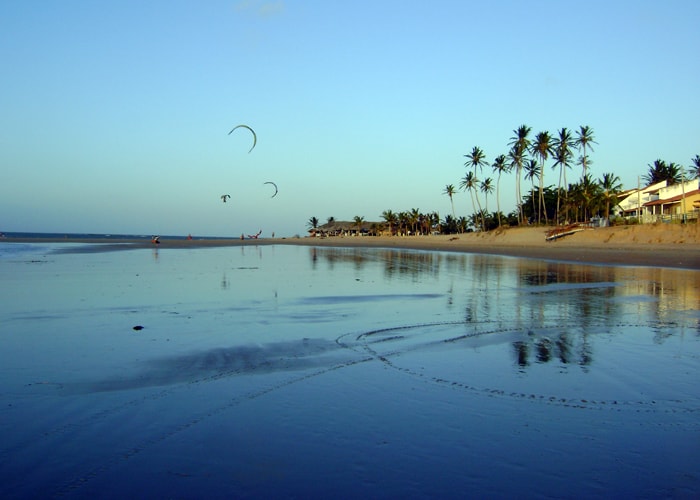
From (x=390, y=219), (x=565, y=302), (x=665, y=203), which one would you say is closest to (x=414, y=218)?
(x=390, y=219)

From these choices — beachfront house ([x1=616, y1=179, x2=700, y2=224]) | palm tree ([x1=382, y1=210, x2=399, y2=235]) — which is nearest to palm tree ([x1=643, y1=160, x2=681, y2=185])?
beachfront house ([x1=616, y1=179, x2=700, y2=224])

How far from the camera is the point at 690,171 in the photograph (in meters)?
84.4

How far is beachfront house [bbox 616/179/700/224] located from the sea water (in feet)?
156

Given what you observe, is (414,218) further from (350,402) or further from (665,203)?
(350,402)

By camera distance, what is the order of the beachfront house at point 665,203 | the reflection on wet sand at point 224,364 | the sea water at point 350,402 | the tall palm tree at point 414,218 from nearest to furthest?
1. the sea water at point 350,402
2. the reflection on wet sand at point 224,364
3. the beachfront house at point 665,203
4. the tall palm tree at point 414,218

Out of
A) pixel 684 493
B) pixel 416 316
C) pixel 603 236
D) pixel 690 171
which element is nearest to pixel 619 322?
pixel 416 316

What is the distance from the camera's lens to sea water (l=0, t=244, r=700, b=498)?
4.62 metres

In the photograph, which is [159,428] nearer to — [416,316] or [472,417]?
[472,417]

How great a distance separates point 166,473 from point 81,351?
528 centimetres

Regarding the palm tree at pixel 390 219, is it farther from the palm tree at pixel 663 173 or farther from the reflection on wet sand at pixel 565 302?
the reflection on wet sand at pixel 565 302

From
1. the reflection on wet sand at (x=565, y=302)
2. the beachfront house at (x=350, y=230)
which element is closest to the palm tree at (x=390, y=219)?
the beachfront house at (x=350, y=230)

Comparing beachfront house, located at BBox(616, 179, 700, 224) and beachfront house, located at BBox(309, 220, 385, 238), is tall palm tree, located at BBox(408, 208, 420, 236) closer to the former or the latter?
beachfront house, located at BBox(309, 220, 385, 238)

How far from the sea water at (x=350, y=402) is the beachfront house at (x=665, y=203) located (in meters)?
47.6

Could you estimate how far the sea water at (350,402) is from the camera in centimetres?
462
